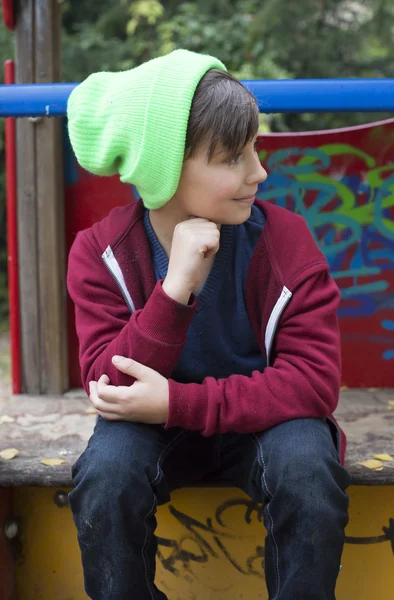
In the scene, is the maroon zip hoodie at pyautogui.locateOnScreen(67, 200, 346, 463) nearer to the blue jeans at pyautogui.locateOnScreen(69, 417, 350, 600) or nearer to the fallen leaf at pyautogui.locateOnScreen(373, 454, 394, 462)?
the blue jeans at pyautogui.locateOnScreen(69, 417, 350, 600)

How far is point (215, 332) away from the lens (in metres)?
1.87

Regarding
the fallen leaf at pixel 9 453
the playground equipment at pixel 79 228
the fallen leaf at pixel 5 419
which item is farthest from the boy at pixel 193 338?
the fallen leaf at pixel 5 419

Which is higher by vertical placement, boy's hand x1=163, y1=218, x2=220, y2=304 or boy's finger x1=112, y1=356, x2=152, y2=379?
boy's hand x1=163, y1=218, x2=220, y2=304

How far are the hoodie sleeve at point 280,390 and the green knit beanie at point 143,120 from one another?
429 mm

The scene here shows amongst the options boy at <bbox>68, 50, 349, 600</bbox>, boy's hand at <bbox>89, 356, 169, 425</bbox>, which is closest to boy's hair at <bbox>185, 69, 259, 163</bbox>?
boy at <bbox>68, 50, 349, 600</bbox>

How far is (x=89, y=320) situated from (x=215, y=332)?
0.31 m

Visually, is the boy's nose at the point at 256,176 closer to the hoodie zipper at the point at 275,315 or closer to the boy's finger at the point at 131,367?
the hoodie zipper at the point at 275,315

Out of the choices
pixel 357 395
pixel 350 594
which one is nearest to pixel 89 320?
pixel 350 594

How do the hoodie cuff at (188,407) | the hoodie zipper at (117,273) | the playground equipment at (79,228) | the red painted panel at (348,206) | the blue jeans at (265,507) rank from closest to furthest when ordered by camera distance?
the blue jeans at (265,507) → the hoodie cuff at (188,407) → the hoodie zipper at (117,273) → the playground equipment at (79,228) → the red painted panel at (348,206)

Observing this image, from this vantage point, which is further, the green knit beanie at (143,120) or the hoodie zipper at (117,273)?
the hoodie zipper at (117,273)

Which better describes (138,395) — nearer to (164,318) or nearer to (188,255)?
(164,318)

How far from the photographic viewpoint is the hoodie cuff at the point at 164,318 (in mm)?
1651

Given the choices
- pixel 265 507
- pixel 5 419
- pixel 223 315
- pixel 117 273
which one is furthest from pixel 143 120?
pixel 5 419

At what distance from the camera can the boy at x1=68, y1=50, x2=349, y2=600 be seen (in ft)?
5.32
